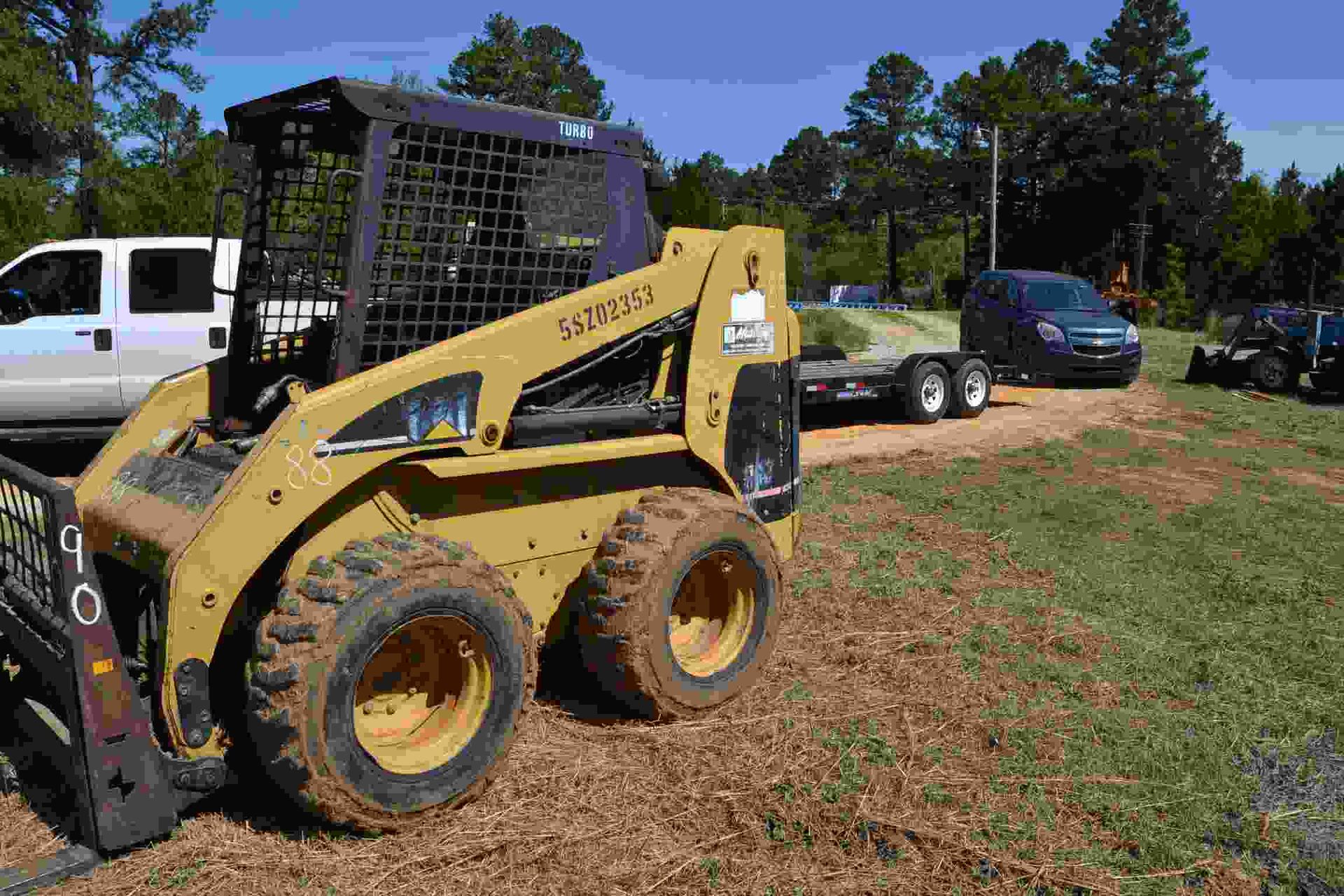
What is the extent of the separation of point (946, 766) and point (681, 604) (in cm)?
138

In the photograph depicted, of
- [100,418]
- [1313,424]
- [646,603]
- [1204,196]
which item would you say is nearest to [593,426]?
[646,603]

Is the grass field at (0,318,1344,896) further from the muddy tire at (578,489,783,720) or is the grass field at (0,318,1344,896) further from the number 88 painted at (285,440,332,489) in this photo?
the number 88 painted at (285,440,332,489)

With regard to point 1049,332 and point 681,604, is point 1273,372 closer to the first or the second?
point 1049,332

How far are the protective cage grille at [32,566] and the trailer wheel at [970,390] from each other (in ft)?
41.5

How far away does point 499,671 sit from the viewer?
4.13m

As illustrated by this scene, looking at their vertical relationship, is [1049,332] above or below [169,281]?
above

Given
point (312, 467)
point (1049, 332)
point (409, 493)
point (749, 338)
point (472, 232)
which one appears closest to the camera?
point (312, 467)

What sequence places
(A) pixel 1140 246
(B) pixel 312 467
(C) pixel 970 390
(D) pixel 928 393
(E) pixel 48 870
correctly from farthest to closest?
1. (A) pixel 1140 246
2. (C) pixel 970 390
3. (D) pixel 928 393
4. (B) pixel 312 467
5. (E) pixel 48 870

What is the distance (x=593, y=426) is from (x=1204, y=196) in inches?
2651

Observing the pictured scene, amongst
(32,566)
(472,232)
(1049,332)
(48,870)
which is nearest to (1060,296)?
(1049,332)

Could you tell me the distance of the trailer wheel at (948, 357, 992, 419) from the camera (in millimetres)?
15266

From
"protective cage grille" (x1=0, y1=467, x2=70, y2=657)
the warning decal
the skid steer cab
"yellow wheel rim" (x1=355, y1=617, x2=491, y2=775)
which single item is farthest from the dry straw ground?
the warning decal

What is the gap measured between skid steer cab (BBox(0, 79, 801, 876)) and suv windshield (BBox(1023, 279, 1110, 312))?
1304cm

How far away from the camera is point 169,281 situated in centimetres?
1046
